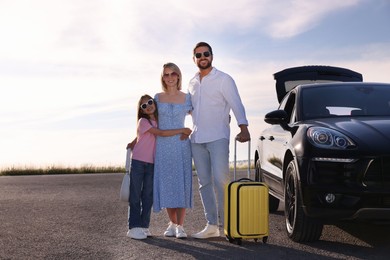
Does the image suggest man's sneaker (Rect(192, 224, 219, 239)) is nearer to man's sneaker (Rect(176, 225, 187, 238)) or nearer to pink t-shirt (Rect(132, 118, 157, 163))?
man's sneaker (Rect(176, 225, 187, 238))

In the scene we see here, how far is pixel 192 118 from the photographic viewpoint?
7.04 m

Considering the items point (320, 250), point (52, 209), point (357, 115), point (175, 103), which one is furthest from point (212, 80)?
point (52, 209)

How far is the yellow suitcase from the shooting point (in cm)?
622

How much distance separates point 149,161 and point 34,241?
149 cm

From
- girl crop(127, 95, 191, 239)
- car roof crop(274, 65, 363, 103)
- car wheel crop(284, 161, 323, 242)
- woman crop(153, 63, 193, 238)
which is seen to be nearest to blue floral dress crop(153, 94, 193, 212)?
woman crop(153, 63, 193, 238)

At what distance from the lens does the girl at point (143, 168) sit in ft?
22.4

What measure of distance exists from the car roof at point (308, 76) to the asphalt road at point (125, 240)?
1.87m

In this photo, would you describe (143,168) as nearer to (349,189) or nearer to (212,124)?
(212,124)

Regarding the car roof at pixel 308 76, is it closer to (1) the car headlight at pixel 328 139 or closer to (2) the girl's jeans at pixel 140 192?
(2) the girl's jeans at pixel 140 192

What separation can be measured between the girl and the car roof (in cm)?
293

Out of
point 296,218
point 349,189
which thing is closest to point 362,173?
point 349,189

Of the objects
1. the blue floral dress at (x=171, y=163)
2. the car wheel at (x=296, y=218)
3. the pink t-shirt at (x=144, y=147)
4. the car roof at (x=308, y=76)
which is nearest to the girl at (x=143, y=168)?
the pink t-shirt at (x=144, y=147)

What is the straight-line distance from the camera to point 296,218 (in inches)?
242

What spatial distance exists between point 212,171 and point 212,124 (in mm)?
511
